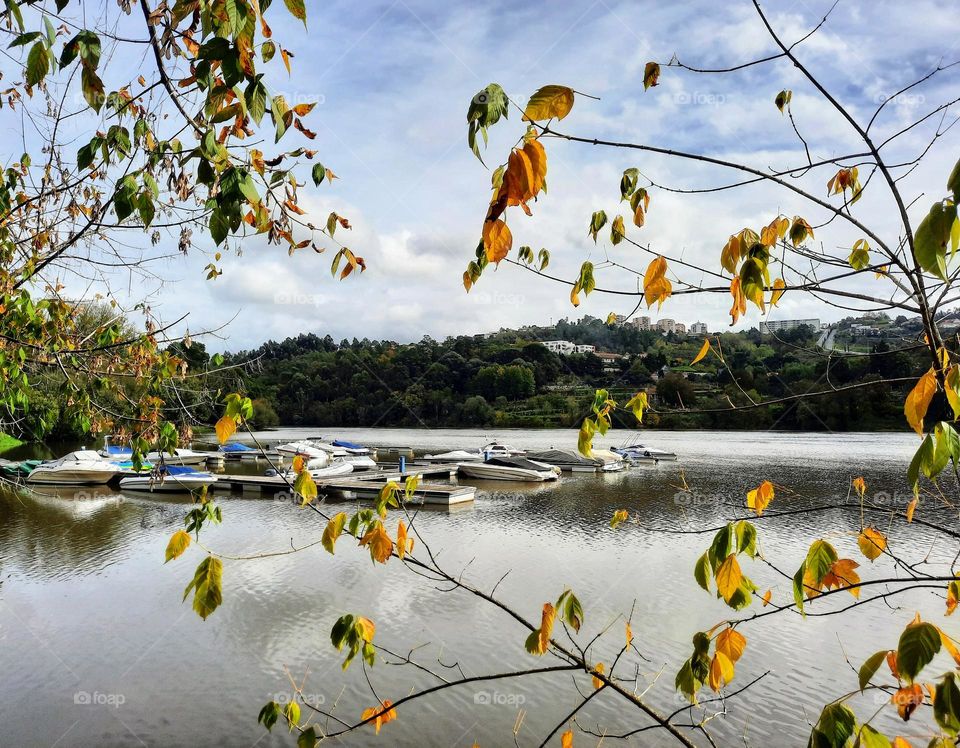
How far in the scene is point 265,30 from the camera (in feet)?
6.71

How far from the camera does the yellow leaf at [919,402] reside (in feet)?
3.85

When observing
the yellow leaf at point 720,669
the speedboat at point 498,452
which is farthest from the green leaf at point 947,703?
the speedboat at point 498,452

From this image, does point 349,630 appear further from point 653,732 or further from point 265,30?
point 653,732

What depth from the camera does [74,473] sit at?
2148 cm

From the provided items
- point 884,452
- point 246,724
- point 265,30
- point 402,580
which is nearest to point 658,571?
point 402,580

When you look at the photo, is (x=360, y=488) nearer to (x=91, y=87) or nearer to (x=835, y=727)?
(x=91, y=87)

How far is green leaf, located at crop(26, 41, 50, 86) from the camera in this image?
1.86m

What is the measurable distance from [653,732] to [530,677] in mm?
1468

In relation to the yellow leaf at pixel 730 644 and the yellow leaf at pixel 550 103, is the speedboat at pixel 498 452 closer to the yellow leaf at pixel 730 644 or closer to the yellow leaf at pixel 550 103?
the yellow leaf at pixel 730 644

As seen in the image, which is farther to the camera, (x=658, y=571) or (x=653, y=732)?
(x=658, y=571)

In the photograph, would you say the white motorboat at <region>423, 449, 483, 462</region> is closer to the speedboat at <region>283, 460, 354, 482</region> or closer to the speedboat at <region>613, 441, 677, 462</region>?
the speedboat at <region>283, 460, 354, 482</region>

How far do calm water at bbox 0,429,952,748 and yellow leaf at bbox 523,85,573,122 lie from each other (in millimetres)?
2005

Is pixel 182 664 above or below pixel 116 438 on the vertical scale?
below
